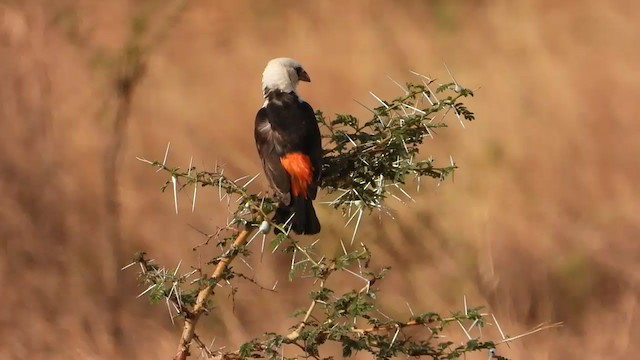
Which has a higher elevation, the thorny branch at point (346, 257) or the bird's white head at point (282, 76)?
the bird's white head at point (282, 76)

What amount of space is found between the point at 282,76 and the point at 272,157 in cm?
47

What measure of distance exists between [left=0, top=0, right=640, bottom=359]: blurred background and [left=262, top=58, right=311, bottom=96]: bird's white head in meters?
1.28

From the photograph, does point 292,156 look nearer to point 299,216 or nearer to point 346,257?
point 299,216

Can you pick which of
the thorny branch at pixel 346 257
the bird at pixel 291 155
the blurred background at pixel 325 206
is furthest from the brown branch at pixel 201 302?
the blurred background at pixel 325 206

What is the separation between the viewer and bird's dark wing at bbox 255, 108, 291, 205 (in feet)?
8.87

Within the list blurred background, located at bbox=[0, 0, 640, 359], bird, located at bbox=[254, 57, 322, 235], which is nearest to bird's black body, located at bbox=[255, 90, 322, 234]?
bird, located at bbox=[254, 57, 322, 235]

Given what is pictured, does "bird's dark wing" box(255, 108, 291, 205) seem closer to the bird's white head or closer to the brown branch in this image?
the bird's white head

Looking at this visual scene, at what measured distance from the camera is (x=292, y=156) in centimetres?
279

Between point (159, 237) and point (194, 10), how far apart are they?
124 inches

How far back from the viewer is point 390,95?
20.7ft

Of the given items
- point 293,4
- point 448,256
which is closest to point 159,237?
point 448,256

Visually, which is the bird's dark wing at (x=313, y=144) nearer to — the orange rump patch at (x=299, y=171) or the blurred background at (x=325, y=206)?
the orange rump patch at (x=299, y=171)

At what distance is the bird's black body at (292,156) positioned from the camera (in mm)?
2625

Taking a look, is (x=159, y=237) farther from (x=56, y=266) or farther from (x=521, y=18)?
(x=521, y=18)
